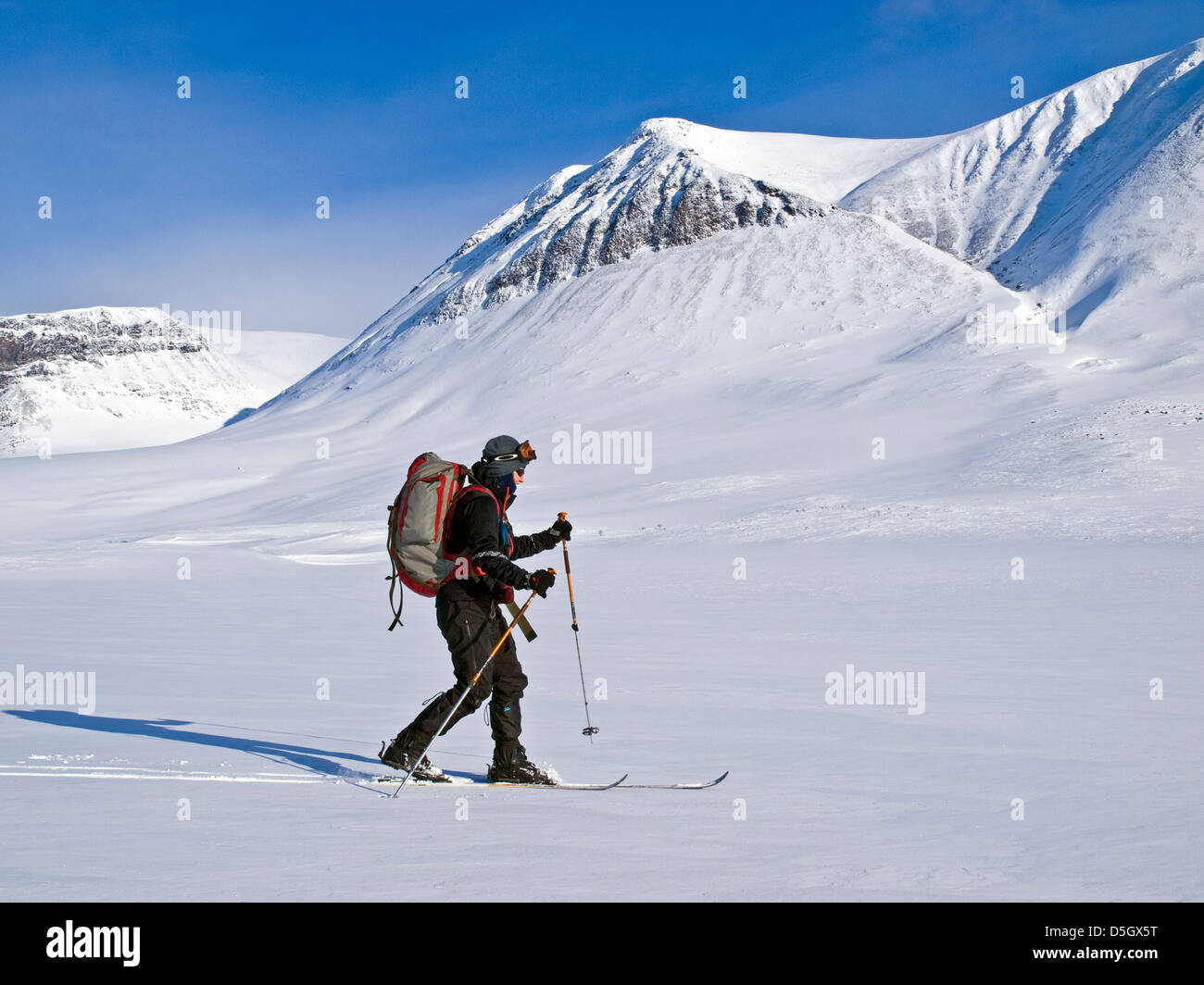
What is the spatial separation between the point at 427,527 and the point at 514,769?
1.56m

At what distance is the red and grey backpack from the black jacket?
0.05 meters

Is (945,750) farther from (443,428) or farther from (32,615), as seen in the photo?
(443,428)

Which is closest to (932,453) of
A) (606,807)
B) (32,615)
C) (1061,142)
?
(32,615)

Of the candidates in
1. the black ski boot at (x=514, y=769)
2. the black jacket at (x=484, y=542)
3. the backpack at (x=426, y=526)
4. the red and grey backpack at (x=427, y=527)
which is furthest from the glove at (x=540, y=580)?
the black ski boot at (x=514, y=769)

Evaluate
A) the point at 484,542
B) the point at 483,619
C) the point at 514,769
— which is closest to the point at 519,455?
the point at 484,542

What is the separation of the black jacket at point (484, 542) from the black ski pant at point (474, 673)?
92mm

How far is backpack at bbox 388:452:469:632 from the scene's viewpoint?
600 centimetres

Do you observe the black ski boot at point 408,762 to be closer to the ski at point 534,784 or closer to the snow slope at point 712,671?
the ski at point 534,784

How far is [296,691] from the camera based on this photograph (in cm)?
943

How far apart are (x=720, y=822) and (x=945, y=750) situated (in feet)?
8.09

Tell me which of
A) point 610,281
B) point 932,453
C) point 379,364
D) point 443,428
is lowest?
point 932,453

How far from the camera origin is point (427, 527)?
19.7 ft

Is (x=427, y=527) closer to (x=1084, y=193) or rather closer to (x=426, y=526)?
(x=426, y=526)

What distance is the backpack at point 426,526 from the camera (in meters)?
6.00
